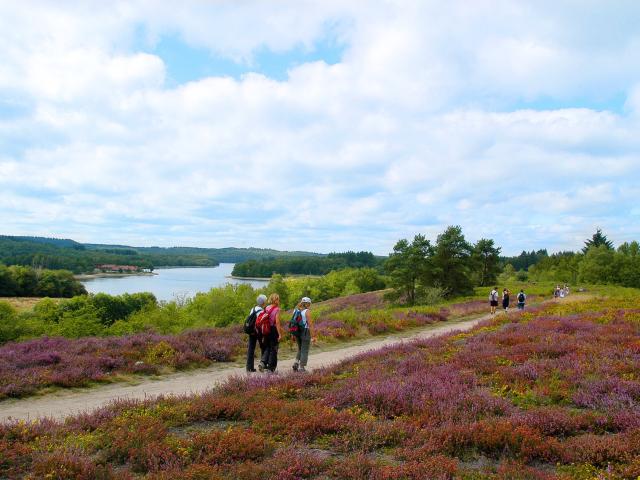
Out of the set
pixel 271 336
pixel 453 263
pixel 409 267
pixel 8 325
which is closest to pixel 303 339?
pixel 271 336

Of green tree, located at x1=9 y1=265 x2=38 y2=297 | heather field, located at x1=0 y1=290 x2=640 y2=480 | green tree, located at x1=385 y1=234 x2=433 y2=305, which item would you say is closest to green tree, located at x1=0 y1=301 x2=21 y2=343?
heather field, located at x1=0 y1=290 x2=640 y2=480

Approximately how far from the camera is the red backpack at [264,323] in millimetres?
13164

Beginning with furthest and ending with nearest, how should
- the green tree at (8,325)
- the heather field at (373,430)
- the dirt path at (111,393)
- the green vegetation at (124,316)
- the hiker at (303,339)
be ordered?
the green vegetation at (124,316), the green tree at (8,325), the hiker at (303,339), the dirt path at (111,393), the heather field at (373,430)

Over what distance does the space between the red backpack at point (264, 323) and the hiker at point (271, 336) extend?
3 centimetres

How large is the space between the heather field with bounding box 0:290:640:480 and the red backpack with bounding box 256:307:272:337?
8.55 ft

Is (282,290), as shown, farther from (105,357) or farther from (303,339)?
(303,339)

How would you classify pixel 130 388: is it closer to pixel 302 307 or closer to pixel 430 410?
pixel 302 307

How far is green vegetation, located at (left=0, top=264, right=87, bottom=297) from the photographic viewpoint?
351 ft

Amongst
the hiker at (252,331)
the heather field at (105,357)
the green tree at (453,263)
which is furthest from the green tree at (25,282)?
the hiker at (252,331)

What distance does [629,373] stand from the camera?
945 centimetres

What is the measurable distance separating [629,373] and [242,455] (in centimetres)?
846

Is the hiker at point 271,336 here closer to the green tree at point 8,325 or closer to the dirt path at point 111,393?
the dirt path at point 111,393

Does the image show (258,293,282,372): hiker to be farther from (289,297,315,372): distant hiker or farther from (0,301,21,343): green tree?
(0,301,21,343): green tree

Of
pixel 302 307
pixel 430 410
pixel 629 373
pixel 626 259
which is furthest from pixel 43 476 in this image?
pixel 626 259
